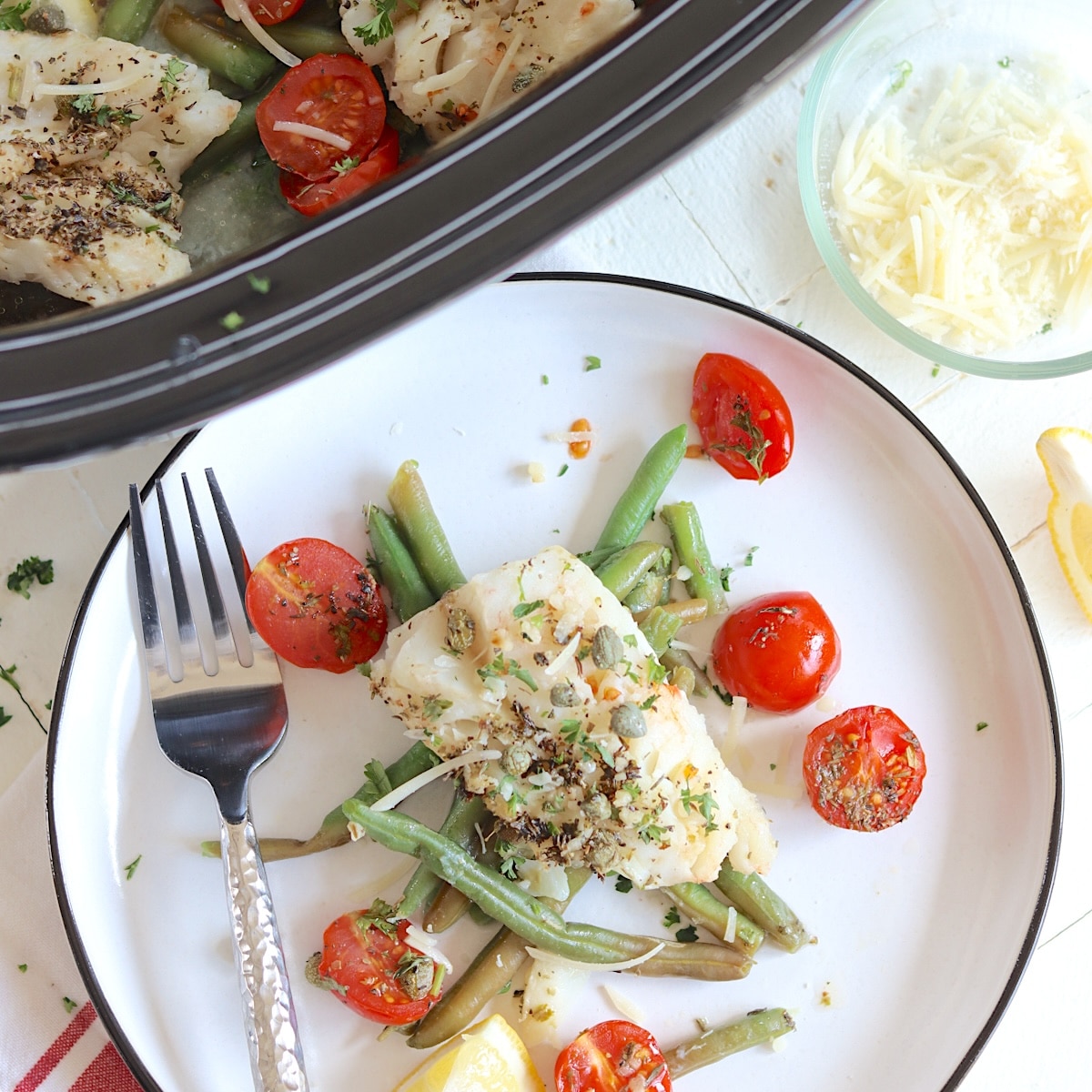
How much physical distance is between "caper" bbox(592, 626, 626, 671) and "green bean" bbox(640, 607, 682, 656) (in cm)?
20

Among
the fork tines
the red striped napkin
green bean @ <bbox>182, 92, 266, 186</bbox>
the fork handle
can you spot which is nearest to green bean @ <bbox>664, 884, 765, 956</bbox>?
the fork handle

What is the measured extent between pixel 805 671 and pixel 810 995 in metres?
0.61

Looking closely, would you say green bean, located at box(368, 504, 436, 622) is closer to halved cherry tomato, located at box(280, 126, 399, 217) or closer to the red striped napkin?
halved cherry tomato, located at box(280, 126, 399, 217)

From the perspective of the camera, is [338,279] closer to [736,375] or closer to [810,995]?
[736,375]

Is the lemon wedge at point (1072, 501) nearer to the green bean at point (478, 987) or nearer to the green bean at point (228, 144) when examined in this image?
the green bean at point (478, 987)

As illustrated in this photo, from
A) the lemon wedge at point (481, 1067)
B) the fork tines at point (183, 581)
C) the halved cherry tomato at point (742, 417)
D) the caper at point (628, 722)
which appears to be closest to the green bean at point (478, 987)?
the lemon wedge at point (481, 1067)

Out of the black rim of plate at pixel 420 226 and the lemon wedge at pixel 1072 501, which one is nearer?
the black rim of plate at pixel 420 226

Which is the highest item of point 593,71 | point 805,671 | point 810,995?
point 593,71

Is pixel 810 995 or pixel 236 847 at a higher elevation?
pixel 236 847

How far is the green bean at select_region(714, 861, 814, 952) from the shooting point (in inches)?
78.7

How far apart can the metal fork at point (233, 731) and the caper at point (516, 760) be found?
1.51ft

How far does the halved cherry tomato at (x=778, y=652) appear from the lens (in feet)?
6.47

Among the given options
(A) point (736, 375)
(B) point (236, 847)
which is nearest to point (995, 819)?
(A) point (736, 375)

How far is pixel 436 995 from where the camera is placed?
1.95m
